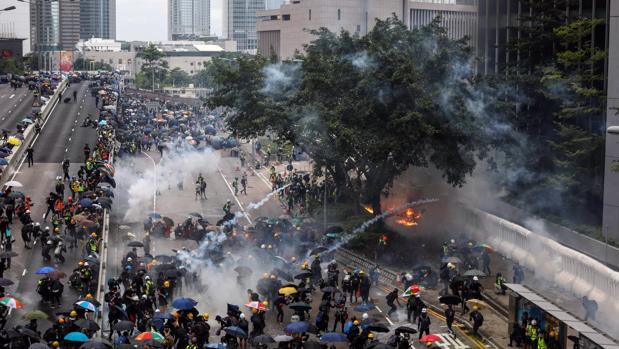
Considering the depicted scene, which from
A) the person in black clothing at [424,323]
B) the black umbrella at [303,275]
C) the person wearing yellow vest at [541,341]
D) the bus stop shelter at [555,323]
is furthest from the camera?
the black umbrella at [303,275]

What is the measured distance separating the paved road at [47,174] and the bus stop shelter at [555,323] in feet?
51.3

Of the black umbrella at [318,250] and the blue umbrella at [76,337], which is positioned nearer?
the blue umbrella at [76,337]

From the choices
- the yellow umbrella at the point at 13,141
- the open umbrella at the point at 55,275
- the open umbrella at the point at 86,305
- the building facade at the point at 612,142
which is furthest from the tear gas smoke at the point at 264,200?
the open umbrella at the point at 86,305

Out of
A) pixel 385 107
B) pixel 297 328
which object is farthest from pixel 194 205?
pixel 297 328

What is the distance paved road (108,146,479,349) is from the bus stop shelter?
7.39 feet

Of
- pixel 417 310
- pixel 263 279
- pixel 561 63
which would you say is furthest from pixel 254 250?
pixel 561 63

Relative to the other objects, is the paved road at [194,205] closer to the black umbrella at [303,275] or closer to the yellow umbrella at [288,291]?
the yellow umbrella at [288,291]

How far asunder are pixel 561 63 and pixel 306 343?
27.1 m

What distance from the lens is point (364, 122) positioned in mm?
51219

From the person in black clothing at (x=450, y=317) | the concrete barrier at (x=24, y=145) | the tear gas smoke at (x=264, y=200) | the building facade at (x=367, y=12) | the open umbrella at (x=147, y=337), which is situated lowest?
the person in black clothing at (x=450, y=317)

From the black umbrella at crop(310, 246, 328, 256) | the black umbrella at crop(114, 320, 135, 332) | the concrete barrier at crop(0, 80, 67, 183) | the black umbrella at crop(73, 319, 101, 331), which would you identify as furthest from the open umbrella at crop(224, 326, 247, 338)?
the concrete barrier at crop(0, 80, 67, 183)

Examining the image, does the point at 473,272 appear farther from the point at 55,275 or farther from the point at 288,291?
the point at 55,275

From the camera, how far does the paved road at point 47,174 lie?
35.8m

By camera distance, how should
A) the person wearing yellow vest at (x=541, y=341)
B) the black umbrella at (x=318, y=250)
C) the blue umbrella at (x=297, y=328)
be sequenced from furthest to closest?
the black umbrella at (x=318, y=250)
the person wearing yellow vest at (x=541, y=341)
the blue umbrella at (x=297, y=328)
